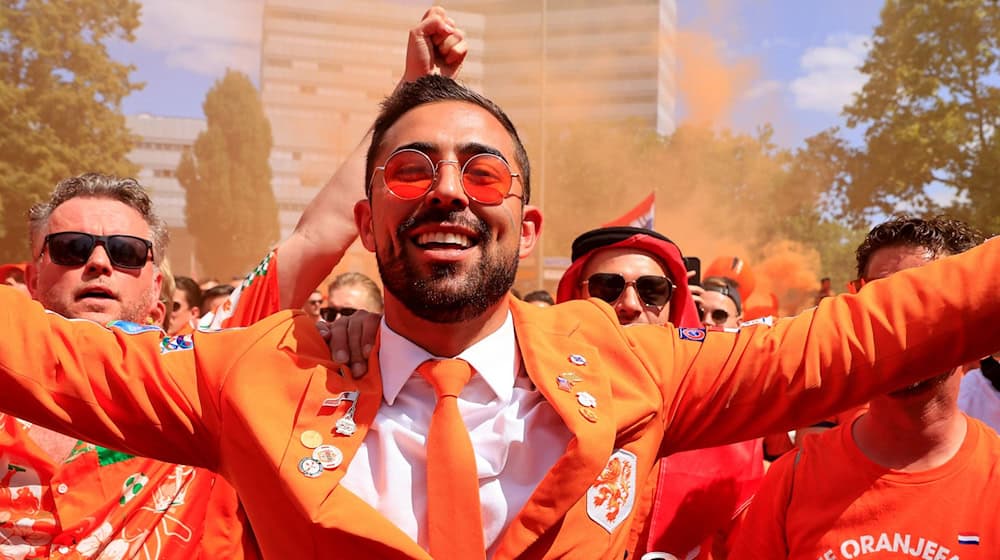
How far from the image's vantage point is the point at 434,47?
289cm

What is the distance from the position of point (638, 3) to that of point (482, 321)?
34810 millimetres

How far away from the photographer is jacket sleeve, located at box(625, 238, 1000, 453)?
2.02 meters

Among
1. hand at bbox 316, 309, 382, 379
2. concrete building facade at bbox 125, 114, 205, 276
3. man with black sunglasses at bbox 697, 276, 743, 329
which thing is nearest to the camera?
hand at bbox 316, 309, 382, 379

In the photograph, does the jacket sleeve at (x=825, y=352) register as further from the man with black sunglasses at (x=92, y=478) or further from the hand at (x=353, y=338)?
the man with black sunglasses at (x=92, y=478)

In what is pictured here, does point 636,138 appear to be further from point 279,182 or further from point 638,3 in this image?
point 279,182

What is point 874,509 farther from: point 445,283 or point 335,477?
point 335,477

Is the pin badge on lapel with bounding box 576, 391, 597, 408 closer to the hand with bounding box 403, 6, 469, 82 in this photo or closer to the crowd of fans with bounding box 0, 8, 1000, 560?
the crowd of fans with bounding box 0, 8, 1000, 560

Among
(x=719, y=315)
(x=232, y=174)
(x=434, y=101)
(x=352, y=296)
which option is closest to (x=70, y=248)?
(x=434, y=101)

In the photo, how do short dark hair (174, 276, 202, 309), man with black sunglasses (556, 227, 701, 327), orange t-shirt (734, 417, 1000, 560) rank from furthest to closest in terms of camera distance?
short dark hair (174, 276, 202, 309), man with black sunglasses (556, 227, 701, 327), orange t-shirt (734, 417, 1000, 560)

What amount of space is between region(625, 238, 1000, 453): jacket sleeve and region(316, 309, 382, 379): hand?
2.11 ft

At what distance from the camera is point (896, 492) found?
2.78 meters

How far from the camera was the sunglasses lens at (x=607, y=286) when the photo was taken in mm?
3717

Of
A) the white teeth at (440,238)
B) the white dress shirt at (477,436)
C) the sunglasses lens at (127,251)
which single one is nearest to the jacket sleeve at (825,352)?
the white dress shirt at (477,436)

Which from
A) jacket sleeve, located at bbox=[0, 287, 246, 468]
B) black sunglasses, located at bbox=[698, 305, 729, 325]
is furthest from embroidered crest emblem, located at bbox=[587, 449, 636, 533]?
black sunglasses, located at bbox=[698, 305, 729, 325]
